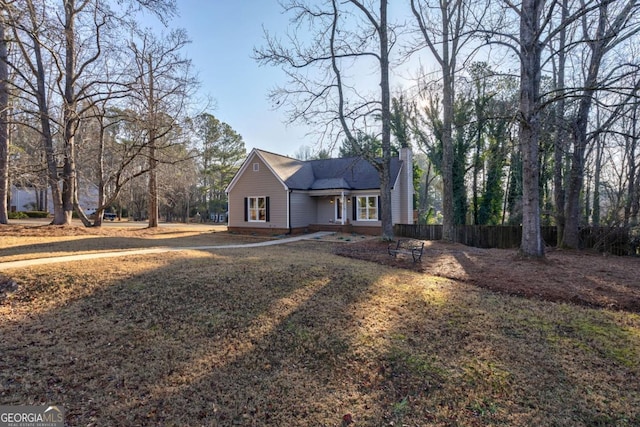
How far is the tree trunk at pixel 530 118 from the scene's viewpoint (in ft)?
27.6

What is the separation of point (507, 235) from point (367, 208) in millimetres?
7501

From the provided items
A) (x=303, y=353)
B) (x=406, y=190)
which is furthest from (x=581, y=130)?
(x=303, y=353)

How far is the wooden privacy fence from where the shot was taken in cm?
1157

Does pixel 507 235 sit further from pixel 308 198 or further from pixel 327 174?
pixel 327 174

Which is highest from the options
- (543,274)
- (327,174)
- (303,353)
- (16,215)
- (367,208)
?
(327,174)

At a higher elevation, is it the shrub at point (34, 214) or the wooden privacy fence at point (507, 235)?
the shrub at point (34, 214)

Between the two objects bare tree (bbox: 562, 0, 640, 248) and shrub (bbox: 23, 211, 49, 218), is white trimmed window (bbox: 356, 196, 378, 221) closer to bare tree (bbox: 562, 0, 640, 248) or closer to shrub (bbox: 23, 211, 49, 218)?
bare tree (bbox: 562, 0, 640, 248)

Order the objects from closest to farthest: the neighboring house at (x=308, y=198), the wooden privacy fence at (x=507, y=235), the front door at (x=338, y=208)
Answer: the wooden privacy fence at (x=507, y=235) → the neighboring house at (x=308, y=198) → the front door at (x=338, y=208)

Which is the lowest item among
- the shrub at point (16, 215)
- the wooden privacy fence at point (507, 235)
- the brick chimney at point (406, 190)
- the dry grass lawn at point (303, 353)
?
the dry grass lawn at point (303, 353)

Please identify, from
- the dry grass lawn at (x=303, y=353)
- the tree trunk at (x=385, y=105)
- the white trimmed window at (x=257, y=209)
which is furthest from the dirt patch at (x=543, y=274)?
the white trimmed window at (x=257, y=209)

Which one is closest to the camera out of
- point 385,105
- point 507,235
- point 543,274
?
point 543,274

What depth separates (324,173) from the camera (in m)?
21.6

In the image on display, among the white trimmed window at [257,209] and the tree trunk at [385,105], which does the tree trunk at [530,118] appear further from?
the white trimmed window at [257,209]

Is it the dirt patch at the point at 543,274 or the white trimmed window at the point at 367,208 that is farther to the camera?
the white trimmed window at the point at 367,208
